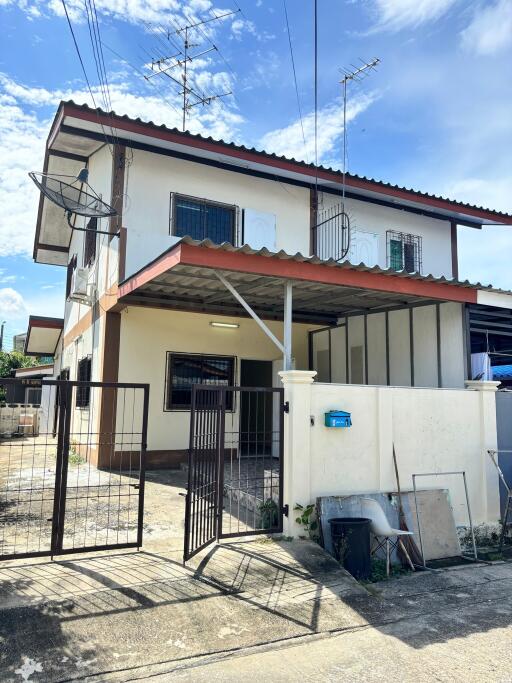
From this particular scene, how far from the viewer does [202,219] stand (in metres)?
10.7

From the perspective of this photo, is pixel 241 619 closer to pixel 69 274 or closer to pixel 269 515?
pixel 269 515

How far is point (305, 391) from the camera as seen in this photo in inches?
241

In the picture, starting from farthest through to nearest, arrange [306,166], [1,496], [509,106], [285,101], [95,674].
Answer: [306,166]
[285,101]
[509,106]
[1,496]
[95,674]

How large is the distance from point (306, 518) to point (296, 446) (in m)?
0.85

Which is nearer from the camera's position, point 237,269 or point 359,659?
point 359,659

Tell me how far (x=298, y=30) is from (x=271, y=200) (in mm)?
3812

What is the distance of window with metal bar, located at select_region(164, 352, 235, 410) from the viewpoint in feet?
34.2

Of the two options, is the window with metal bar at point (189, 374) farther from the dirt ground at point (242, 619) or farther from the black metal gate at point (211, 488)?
the dirt ground at point (242, 619)

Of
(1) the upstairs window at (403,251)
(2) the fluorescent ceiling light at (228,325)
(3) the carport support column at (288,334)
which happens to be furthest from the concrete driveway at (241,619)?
(1) the upstairs window at (403,251)

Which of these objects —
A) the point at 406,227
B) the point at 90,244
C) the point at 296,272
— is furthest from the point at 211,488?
the point at 406,227

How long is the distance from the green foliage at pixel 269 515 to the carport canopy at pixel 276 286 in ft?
5.92

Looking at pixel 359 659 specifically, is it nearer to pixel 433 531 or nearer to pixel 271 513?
pixel 271 513

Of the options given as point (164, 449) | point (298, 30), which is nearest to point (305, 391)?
point (164, 449)

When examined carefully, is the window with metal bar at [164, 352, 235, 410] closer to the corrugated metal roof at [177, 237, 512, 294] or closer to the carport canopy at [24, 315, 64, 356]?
the corrugated metal roof at [177, 237, 512, 294]
